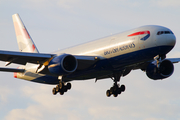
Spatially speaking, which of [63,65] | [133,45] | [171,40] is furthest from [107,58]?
[171,40]

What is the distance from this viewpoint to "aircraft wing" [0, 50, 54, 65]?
33469mm

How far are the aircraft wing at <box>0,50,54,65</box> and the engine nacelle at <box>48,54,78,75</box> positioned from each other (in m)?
1.30

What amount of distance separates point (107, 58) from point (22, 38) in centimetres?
1799

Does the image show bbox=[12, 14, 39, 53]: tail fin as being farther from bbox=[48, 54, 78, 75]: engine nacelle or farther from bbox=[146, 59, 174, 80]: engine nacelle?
bbox=[146, 59, 174, 80]: engine nacelle

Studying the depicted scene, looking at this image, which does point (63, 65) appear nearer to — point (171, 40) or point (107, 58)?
point (107, 58)

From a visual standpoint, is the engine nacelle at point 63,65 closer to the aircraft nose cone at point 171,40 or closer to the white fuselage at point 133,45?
the white fuselage at point 133,45

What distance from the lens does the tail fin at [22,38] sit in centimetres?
4585

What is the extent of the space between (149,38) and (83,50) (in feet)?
25.4

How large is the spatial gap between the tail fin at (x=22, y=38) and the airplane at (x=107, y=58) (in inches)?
230

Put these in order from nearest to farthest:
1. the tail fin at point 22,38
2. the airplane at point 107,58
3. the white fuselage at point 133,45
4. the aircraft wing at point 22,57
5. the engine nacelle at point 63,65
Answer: the white fuselage at point 133,45 < the airplane at point 107,58 < the engine nacelle at point 63,65 < the aircraft wing at point 22,57 < the tail fin at point 22,38

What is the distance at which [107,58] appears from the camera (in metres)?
34.2

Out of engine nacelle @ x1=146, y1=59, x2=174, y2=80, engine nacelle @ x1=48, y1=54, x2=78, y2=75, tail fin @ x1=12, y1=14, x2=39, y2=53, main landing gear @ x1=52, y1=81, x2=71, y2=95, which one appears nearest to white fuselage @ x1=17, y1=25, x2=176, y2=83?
engine nacelle @ x1=48, y1=54, x2=78, y2=75

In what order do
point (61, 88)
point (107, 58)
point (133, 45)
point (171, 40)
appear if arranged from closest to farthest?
point (171, 40) < point (133, 45) < point (107, 58) < point (61, 88)

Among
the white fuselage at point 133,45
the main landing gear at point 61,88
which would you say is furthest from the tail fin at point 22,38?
the white fuselage at point 133,45
